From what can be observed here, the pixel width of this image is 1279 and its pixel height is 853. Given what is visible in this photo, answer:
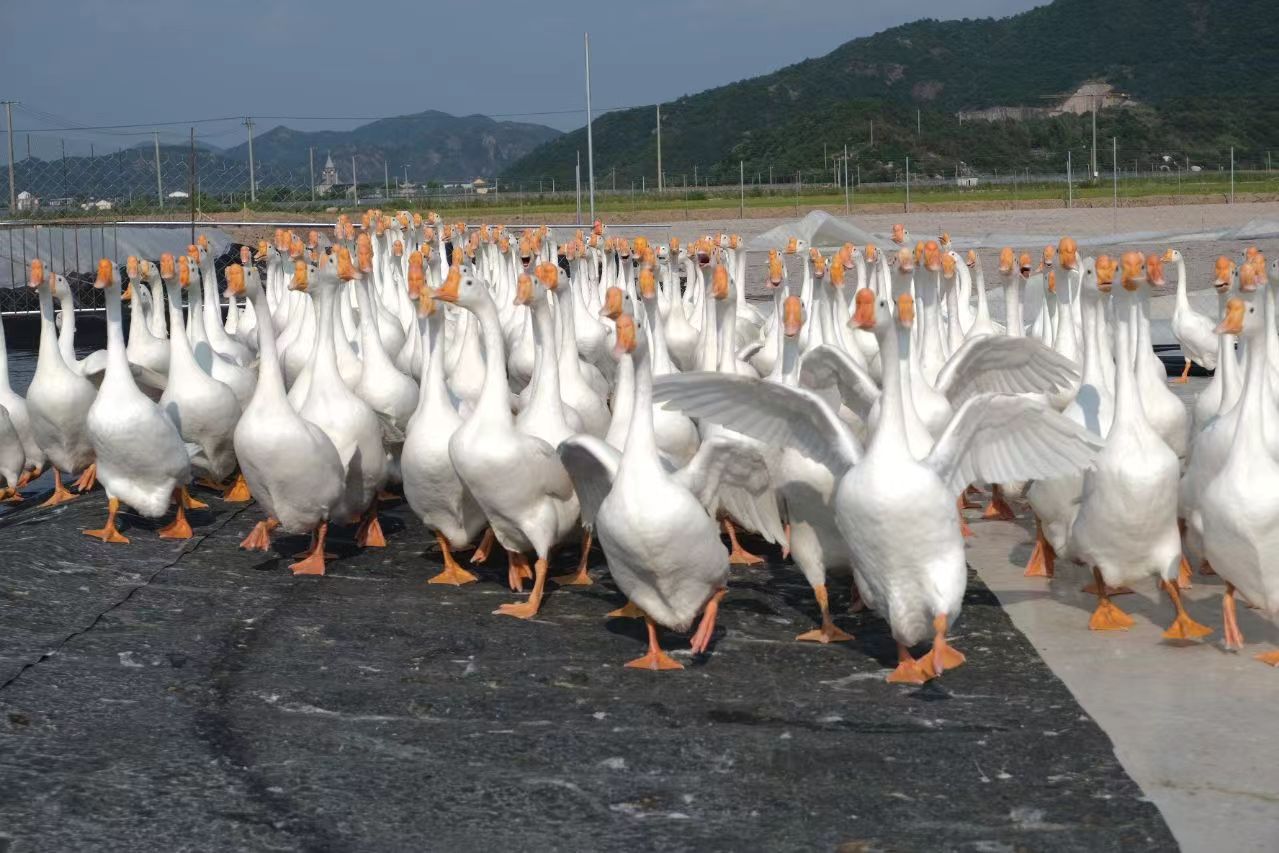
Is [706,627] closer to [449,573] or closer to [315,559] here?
[449,573]

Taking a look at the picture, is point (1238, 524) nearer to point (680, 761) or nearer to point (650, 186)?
point (680, 761)

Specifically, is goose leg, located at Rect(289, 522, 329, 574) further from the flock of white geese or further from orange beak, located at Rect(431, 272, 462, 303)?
orange beak, located at Rect(431, 272, 462, 303)

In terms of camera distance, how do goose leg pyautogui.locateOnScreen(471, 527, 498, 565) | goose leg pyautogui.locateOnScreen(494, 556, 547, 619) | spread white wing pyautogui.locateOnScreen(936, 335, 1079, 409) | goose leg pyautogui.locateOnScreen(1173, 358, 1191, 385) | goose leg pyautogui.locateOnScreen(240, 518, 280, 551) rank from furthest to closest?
goose leg pyautogui.locateOnScreen(1173, 358, 1191, 385)
goose leg pyautogui.locateOnScreen(240, 518, 280, 551)
goose leg pyautogui.locateOnScreen(471, 527, 498, 565)
spread white wing pyautogui.locateOnScreen(936, 335, 1079, 409)
goose leg pyautogui.locateOnScreen(494, 556, 547, 619)

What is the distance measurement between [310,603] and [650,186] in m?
77.6

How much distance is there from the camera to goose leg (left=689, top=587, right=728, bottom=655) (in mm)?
7453

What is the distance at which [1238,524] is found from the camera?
23.3ft

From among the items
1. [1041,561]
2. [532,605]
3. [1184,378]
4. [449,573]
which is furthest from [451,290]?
[1184,378]

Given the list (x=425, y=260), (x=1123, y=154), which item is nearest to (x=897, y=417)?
(x=425, y=260)

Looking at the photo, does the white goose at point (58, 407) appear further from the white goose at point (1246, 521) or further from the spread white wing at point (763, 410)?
the white goose at point (1246, 521)

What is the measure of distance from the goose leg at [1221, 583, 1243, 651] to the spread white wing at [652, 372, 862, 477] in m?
1.84

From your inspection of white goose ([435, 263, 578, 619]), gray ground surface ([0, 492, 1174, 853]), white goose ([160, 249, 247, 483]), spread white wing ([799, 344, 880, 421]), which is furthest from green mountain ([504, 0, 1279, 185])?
gray ground surface ([0, 492, 1174, 853])

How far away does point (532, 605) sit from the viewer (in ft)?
27.5

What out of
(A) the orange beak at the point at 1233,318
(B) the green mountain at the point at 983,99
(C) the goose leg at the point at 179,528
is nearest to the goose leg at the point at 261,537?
(C) the goose leg at the point at 179,528

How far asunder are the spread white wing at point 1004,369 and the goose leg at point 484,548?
2.89 m
